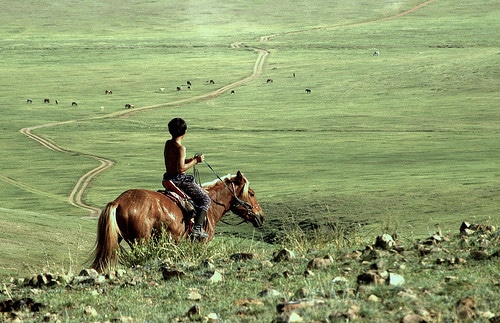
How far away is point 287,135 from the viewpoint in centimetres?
5053

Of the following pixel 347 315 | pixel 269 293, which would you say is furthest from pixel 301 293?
pixel 347 315

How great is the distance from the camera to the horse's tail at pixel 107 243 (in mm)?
10789

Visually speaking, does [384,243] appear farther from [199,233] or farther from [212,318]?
[199,233]

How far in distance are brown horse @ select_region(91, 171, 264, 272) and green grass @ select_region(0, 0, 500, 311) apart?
3062 millimetres

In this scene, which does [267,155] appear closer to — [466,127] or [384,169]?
[384,169]

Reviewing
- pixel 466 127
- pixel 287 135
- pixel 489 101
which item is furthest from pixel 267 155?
pixel 489 101

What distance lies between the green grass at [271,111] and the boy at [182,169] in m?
3.27

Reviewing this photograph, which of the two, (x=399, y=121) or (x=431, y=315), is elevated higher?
(x=431, y=315)

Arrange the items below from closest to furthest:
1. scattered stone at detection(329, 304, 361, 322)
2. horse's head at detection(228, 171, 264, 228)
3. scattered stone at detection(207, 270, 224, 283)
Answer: scattered stone at detection(329, 304, 361, 322) → scattered stone at detection(207, 270, 224, 283) → horse's head at detection(228, 171, 264, 228)

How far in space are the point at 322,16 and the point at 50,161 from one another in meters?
104

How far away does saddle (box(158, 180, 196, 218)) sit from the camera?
11.8m

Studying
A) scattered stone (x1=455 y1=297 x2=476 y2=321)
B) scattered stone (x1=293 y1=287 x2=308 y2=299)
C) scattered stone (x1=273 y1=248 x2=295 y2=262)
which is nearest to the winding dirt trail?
scattered stone (x1=273 y1=248 x2=295 y2=262)

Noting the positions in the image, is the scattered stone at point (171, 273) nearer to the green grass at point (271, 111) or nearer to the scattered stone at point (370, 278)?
the scattered stone at point (370, 278)

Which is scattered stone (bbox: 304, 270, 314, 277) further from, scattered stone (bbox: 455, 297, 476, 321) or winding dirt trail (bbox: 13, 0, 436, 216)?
winding dirt trail (bbox: 13, 0, 436, 216)
